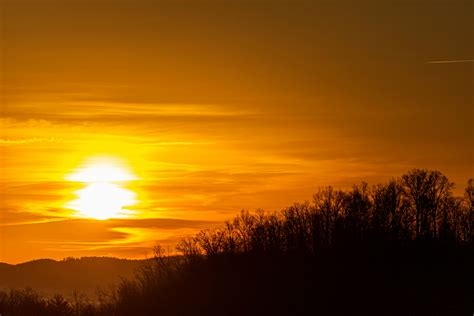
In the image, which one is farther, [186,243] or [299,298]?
[186,243]

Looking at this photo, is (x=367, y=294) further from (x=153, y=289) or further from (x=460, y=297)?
(x=153, y=289)

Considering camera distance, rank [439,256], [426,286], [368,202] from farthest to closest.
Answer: [368,202] → [439,256] → [426,286]

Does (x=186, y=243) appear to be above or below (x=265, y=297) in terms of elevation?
above

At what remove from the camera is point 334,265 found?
102 metres

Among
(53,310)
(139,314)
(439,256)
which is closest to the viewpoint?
(439,256)

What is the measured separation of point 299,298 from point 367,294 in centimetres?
676

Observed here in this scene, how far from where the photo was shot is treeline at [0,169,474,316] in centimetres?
9231

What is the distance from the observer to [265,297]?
9806cm

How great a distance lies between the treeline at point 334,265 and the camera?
303 ft

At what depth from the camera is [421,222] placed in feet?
382

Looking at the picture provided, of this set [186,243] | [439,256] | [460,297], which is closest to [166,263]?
[186,243]

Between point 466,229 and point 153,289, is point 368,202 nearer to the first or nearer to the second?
point 466,229

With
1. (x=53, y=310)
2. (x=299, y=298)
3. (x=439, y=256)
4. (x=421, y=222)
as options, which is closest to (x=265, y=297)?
(x=299, y=298)

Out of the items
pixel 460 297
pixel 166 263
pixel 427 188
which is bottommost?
pixel 460 297
